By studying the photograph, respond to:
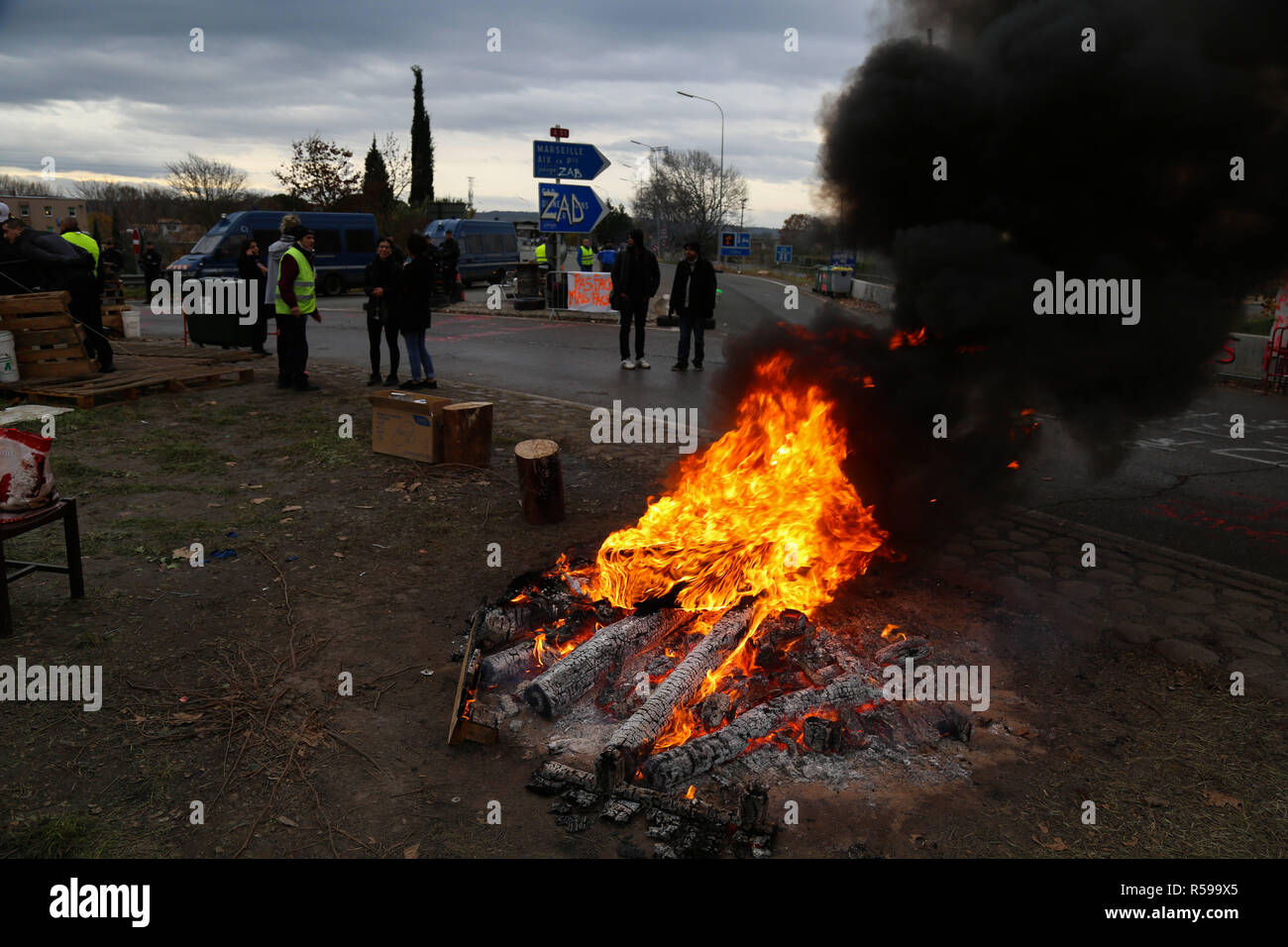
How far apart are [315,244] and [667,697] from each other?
79.0 feet

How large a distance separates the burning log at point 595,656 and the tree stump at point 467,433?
12.6 ft

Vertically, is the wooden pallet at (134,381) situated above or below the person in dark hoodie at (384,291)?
below

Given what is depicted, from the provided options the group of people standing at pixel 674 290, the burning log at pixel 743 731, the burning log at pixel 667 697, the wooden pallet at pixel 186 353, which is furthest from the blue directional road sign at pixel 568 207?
the burning log at pixel 743 731

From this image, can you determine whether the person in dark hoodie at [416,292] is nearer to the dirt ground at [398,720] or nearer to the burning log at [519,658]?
the dirt ground at [398,720]

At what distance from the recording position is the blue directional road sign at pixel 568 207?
1941 cm

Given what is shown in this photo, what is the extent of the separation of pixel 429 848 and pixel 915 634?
3.09 meters

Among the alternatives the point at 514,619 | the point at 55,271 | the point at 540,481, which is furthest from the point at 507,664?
the point at 55,271

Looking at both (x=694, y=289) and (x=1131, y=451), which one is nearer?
(x=1131, y=451)

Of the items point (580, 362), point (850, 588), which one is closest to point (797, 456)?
point (850, 588)

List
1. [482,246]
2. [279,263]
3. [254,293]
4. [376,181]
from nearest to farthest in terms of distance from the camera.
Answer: [279,263] → [254,293] → [482,246] → [376,181]

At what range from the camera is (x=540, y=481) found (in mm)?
6738

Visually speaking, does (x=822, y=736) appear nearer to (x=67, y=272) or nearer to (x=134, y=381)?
(x=134, y=381)

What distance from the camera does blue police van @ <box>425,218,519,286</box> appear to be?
31094mm

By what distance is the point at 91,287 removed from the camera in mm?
11352
